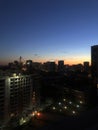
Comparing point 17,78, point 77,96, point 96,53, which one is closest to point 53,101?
point 77,96

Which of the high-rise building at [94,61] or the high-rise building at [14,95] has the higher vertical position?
the high-rise building at [94,61]

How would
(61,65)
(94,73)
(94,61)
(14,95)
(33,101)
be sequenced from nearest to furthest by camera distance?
1. (14,95)
2. (94,73)
3. (94,61)
4. (33,101)
5. (61,65)

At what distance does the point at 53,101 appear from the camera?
→ 9086mm

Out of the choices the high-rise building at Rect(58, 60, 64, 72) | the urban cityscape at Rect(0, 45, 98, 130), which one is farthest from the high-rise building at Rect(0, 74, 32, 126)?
the high-rise building at Rect(58, 60, 64, 72)

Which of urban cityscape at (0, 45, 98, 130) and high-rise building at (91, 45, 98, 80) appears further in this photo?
high-rise building at (91, 45, 98, 80)

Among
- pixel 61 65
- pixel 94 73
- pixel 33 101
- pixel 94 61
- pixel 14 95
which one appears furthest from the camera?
pixel 61 65

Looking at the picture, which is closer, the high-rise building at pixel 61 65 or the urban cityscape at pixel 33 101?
the urban cityscape at pixel 33 101

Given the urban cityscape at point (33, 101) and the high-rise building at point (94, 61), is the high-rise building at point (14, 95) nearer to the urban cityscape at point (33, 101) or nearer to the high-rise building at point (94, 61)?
the urban cityscape at point (33, 101)

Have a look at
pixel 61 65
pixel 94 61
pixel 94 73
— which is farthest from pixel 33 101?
pixel 61 65

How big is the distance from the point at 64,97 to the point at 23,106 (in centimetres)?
249

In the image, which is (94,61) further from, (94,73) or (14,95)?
(14,95)

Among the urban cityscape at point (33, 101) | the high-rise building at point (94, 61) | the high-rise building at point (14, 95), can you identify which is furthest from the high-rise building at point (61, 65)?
the high-rise building at point (14, 95)

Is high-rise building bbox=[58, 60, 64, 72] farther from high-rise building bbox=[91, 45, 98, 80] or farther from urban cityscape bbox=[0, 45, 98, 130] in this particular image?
high-rise building bbox=[91, 45, 98, 80]

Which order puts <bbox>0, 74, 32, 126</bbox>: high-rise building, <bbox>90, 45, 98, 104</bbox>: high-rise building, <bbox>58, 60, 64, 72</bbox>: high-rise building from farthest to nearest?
<bbox>58, 60, 64, 72</bbox>: high-rise building
<bbox>90, 45, 98, 104</bbox>: high-rise building
<bbox>0, 74, 32, 126</bbox>: high-rise building
